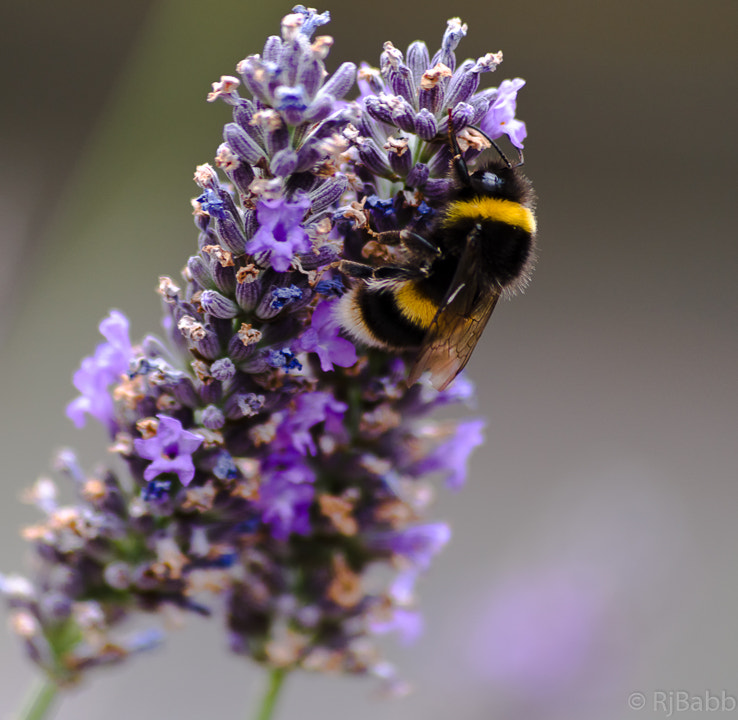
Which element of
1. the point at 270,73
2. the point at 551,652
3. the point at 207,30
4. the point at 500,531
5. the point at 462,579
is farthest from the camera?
the point at 500,531

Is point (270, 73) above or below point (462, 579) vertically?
below

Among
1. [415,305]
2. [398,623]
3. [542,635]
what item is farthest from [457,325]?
[542,635]

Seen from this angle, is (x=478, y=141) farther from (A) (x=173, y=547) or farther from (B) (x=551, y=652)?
(B) (x=551, y=652)

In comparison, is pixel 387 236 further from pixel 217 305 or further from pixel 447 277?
pixel 217 305

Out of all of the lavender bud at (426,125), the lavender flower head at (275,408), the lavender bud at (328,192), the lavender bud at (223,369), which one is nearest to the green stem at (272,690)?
the lavender flower head at (275,408)

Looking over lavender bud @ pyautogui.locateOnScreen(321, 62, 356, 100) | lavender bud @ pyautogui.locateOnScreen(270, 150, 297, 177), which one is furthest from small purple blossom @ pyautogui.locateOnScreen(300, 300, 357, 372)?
lavender bud @ pyautogui.locateOnScreen(321, 62, 356, 100)

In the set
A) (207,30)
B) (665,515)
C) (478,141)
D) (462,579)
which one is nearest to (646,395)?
(462,579)

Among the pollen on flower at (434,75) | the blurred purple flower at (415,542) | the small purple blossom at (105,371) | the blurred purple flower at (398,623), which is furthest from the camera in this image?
the blurred purple flower at (398,623)

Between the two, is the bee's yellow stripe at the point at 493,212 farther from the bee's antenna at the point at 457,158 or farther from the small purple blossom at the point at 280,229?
the small purple blossom at the point at 280,229
